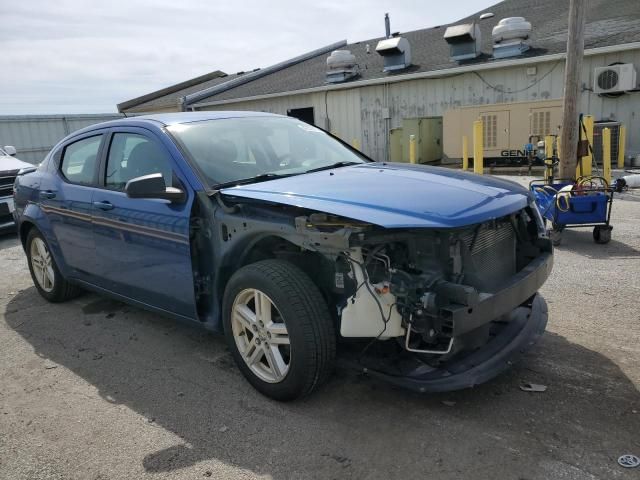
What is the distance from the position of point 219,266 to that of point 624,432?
7.72 ft

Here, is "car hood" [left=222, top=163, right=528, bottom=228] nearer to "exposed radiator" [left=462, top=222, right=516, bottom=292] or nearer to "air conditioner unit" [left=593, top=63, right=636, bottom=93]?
"exposed radiator" [left=462, top=222, right=516, bottom=292]

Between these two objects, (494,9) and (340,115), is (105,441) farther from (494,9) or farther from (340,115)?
(494,9)

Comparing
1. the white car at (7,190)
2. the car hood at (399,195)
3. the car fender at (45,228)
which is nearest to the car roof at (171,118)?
the car hood at (399,195)

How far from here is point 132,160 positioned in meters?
3.95

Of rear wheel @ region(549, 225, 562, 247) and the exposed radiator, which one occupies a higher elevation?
the exposed radiator

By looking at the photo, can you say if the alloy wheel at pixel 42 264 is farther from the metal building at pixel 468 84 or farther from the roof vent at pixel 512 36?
the roof vent at pixel 512 36

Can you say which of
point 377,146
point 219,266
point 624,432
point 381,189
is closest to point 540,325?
point 624,432

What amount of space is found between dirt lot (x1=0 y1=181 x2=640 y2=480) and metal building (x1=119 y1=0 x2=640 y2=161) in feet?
36.0

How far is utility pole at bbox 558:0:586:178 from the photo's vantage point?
8.35 meters

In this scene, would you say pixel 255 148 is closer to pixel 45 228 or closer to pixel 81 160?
pixel 81 160

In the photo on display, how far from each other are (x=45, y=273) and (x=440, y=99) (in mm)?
13682

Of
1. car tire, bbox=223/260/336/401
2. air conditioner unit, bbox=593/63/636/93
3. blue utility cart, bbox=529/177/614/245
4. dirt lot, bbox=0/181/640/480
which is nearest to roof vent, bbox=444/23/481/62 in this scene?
air conditioner unit, bbox=593/63/636/93

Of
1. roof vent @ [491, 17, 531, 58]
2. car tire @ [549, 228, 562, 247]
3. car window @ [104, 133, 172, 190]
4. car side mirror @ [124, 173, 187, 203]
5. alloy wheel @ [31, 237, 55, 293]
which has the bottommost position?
car tire @ [549, 228, 562, 247]

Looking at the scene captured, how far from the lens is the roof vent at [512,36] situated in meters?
14.3
